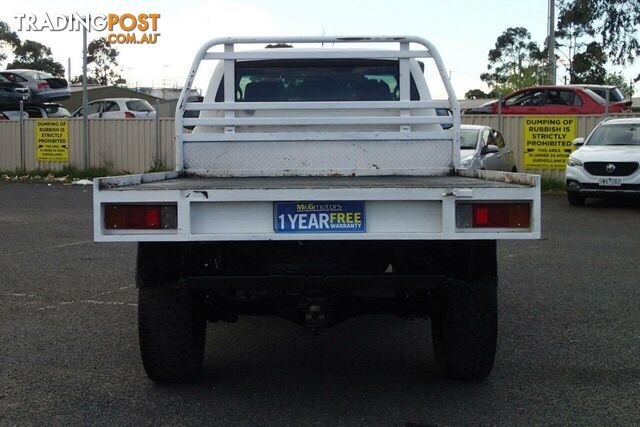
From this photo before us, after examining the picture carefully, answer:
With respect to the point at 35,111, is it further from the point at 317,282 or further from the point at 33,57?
the point at 33,57

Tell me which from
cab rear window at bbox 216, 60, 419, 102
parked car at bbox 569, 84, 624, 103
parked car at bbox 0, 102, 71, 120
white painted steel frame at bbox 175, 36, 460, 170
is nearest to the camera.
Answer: white painted steel frame at bbox 175, 36, 460, 170

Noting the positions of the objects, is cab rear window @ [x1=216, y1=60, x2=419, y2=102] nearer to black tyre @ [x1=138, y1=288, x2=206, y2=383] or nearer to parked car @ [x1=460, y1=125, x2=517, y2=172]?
black tyre @ [x1=138, y1=288, x2=206, y2=383]

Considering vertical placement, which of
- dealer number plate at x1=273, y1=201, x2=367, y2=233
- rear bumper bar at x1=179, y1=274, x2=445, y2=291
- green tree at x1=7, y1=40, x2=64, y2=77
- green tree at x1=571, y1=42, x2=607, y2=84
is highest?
green tree at x1=7, y1=40, x2=64, y2=77

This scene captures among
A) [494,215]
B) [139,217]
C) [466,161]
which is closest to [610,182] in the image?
[466,161]

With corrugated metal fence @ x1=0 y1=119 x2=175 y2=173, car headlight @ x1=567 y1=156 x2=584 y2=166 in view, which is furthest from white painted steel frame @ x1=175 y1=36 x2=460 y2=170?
corrugated metal fence @ x1=0 y1=119 x2=175 y2=173

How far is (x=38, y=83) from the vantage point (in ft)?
90.1

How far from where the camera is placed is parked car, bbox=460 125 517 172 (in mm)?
13672

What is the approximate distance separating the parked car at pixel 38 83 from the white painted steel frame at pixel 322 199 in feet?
81.6

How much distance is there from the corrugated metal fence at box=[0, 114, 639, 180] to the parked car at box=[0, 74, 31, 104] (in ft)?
10.1

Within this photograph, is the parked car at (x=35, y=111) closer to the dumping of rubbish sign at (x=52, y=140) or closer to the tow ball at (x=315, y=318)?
the dumping of rubbish sign at (x=52, y=140)

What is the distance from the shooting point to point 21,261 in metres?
9.34

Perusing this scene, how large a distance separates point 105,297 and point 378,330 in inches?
100

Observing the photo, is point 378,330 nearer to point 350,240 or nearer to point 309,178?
point 309,178

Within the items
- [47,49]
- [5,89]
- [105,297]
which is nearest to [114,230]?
[105,297]
